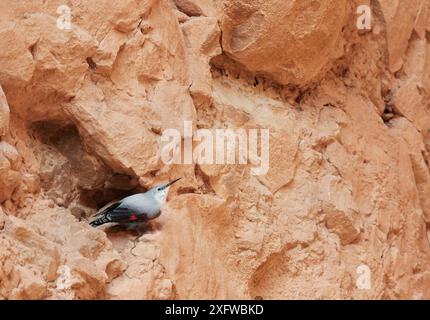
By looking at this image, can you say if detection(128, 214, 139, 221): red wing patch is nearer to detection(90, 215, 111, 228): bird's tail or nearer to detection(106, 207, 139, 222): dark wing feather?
detection(106, 207, 139, 222): dark wing feather

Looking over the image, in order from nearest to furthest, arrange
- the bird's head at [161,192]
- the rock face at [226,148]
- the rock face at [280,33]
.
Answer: the rock face at [226,148] → the bird's head at [161,192] → the rock face at [280,33]

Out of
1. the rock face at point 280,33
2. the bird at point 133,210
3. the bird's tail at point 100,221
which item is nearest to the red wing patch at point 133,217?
the bird at point 133,210

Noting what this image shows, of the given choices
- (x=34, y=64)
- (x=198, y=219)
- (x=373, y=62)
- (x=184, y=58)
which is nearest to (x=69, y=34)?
(x=34, y=64)

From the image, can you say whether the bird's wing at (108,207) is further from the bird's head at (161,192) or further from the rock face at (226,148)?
the bird's head at (161,192)

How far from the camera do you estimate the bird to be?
13.2 ft

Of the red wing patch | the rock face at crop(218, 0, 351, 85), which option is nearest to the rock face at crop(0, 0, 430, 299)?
the rock face at crop(218, 0, 351, 85)

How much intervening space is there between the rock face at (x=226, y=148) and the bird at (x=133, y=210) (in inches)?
3.8

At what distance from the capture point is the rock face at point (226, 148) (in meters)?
3.97

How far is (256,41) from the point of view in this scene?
5.00m

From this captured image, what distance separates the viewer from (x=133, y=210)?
404cm

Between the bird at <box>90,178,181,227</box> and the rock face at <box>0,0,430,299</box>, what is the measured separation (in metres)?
0.10

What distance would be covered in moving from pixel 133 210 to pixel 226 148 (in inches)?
33.0

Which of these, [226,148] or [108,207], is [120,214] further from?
[226,148]

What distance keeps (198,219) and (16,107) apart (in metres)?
1.05
